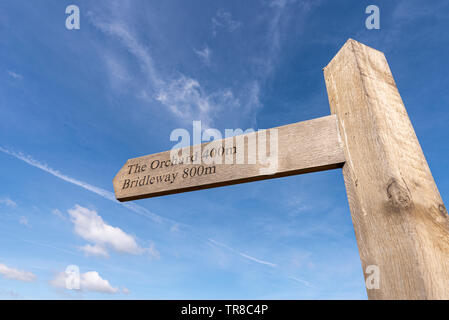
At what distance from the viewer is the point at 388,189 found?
3.13 feet

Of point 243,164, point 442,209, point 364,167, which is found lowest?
point 442,209

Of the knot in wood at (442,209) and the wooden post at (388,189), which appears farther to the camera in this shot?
the knot in wood at (442,209)

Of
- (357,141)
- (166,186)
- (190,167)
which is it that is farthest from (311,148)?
(166,186)

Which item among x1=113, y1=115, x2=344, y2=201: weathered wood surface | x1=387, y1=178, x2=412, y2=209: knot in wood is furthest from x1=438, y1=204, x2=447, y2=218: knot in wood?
x1=113, y1=115, x2=344, y2=201: weathered wood surface

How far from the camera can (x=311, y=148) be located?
123 cm

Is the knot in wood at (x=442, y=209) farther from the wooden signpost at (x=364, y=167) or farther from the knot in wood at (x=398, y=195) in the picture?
the knot in wood at (x=398, y=195)

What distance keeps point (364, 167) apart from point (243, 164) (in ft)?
1.89

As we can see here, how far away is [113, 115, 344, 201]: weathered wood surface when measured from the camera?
47.6 inches

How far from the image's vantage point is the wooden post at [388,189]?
0.83 m

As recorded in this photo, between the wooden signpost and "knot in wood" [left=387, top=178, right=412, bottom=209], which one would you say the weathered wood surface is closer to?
the wooden signpost

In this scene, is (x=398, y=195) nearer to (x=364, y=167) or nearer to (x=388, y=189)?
(x=388, y=189)

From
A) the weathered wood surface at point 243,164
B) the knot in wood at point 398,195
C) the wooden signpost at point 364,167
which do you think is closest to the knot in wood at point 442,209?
the wooden signpost at point 364,167

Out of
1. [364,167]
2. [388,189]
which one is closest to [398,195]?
[388,189]
